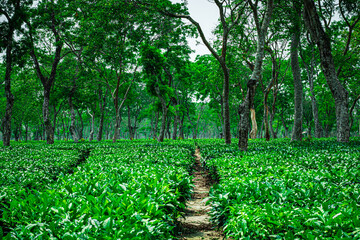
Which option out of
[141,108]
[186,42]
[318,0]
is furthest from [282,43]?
[141,108]

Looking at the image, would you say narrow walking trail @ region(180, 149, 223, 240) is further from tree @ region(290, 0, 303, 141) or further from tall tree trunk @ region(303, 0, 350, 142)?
tree @ region(290, 0, 303, 141)

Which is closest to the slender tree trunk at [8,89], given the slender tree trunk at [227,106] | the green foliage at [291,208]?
the slender tree trunk at [227,106]

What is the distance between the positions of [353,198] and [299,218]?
1303 mm

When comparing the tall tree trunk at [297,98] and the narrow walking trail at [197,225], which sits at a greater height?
the tall tree trunk at [297,98]

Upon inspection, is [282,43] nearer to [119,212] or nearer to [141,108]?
[119,212]

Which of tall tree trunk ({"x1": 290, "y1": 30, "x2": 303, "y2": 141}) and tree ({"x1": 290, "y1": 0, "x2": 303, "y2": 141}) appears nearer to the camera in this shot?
tree ({"x1": 290, "y1": 0, "x2": 303, "y2": 141})

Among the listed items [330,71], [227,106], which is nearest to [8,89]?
[227,106]

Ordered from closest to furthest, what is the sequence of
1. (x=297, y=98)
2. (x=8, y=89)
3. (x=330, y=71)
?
1. (x=330, y=71)
2. (x=297, y=98)
3. (x=8, y=89)

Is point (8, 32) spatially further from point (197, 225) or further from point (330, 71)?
point (330, 71)

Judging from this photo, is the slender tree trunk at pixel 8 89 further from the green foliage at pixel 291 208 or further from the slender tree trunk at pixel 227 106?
the green foliage at pixel 291 208

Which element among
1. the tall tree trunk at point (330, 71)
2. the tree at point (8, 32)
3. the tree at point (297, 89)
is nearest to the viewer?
the tall tree trunk at point (330, 71)

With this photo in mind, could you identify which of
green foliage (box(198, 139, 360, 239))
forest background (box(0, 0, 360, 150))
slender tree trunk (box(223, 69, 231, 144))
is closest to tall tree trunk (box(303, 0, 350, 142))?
forest background (box(0, 0, 360, 150))

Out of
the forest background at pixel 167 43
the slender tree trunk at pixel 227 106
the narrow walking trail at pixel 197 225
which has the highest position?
the forest background at pixel 167 43

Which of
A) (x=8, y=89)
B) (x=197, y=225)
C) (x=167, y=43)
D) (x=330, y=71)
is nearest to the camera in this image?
(x=197, y=225)
